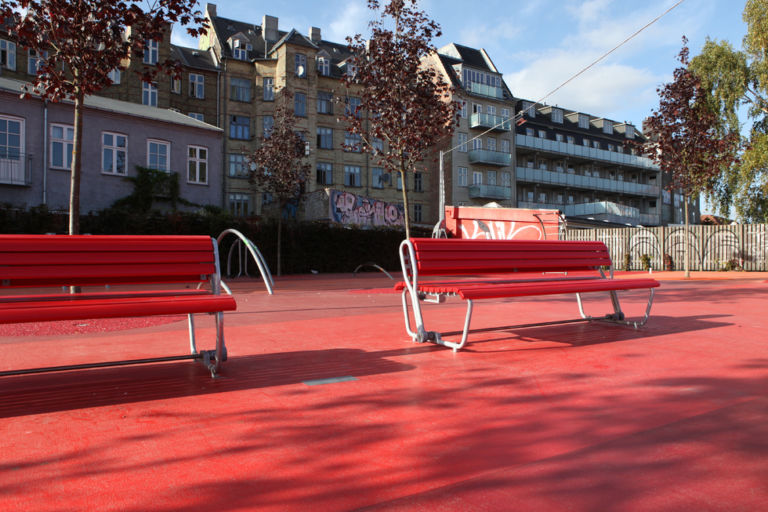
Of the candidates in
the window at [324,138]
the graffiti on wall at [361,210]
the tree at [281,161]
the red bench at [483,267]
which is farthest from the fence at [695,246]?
the red bench at [483,267]

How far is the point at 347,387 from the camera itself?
13.2 feet

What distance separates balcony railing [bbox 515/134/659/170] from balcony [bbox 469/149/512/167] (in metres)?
3.54

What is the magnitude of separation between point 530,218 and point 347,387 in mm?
25136

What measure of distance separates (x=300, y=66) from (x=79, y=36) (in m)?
34.0

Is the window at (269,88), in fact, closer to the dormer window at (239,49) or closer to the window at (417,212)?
the dormer window at (239,49)

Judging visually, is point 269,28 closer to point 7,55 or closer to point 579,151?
point 7,55

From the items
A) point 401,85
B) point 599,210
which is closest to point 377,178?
point 599,210

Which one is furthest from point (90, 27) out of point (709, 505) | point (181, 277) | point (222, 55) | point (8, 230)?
point (222, 55)

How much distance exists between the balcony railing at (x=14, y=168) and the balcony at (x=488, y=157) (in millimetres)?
35793

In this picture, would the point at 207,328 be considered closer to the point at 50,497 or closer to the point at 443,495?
the point at 50,497

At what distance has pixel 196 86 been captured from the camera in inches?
1560

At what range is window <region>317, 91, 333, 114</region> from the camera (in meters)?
42.5

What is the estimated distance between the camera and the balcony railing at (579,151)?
54781 millimetres

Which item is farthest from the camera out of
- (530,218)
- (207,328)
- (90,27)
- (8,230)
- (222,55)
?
(222,55)
